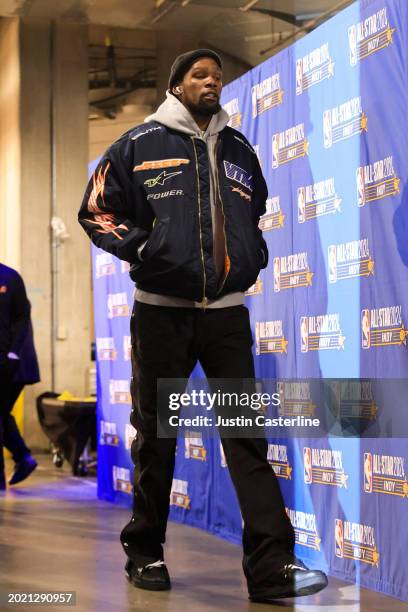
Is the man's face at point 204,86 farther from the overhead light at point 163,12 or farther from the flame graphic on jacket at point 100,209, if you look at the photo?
the overhead light at point 163,12

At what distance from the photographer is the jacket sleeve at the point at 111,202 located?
12.3 ft

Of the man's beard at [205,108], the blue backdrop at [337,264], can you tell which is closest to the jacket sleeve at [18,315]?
the blue backdrop at [337,264]

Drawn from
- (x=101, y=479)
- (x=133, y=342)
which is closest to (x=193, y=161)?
(x=133, y=342)

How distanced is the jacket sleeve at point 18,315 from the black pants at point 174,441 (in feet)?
11.4

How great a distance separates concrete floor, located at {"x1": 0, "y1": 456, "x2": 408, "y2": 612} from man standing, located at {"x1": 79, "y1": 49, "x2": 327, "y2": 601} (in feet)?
0.45

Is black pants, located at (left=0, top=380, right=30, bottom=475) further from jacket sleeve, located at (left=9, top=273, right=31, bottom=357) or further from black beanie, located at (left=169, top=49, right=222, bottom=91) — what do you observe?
black beanie, located at (left=169, top=49, right=222, bottom=91)

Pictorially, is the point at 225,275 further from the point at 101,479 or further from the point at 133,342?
the point at 101,479

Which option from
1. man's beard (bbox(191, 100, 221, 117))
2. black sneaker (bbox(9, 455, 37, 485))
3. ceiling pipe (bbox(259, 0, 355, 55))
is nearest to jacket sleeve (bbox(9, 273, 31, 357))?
black sneaker (bbox(9, 455, 37, 485))

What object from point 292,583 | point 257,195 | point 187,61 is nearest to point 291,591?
point 292,583

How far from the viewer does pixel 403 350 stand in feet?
11.8

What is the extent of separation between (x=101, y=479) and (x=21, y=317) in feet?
4.16

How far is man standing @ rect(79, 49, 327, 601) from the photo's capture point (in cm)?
361

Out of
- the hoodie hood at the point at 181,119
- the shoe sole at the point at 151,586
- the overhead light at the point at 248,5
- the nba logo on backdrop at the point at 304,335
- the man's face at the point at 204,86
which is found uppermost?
the overhead light at the point at 248,5

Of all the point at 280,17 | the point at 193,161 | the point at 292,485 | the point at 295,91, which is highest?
the point at 280,17
